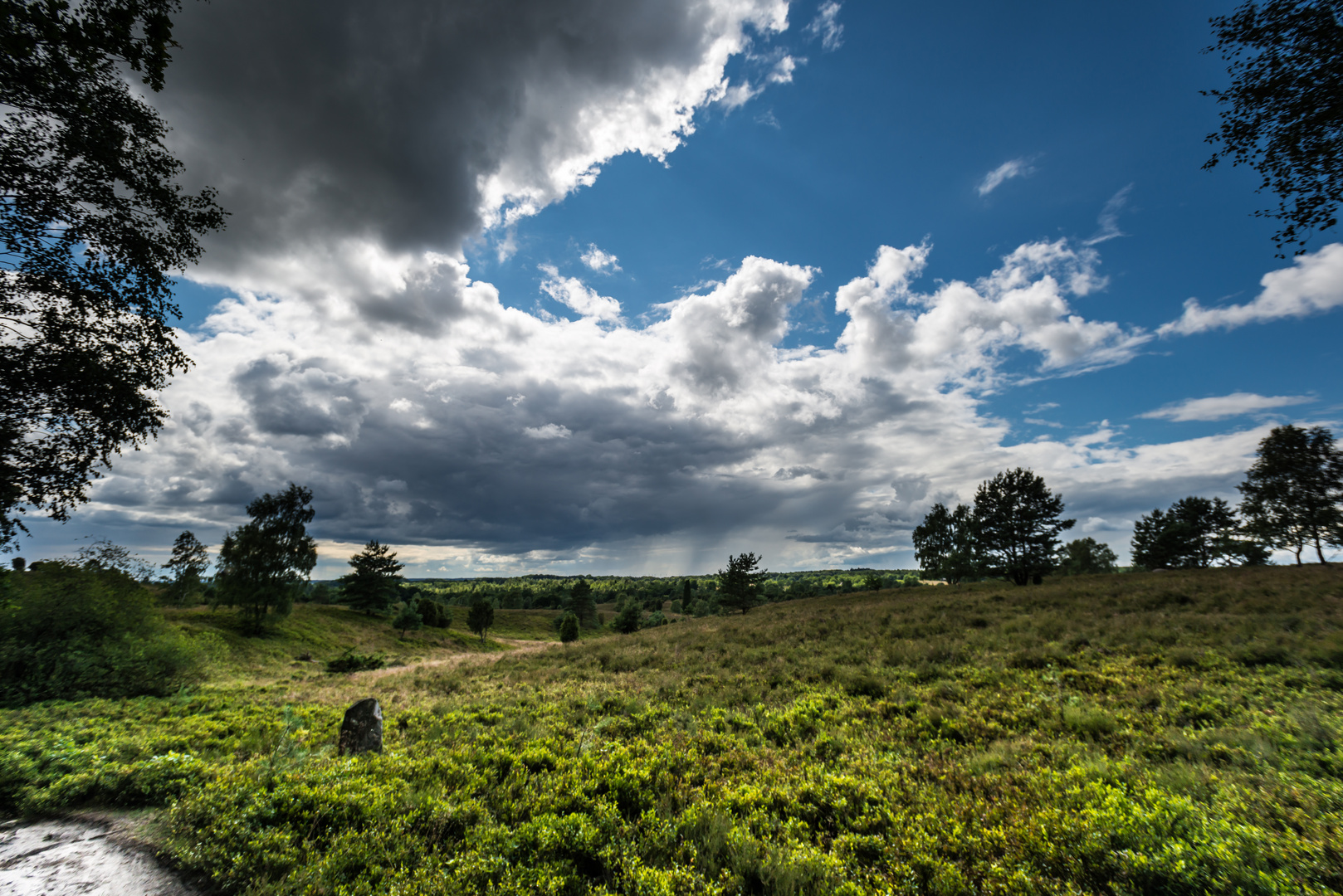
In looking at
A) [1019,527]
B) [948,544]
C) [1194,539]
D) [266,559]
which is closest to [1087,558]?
[1194,539]

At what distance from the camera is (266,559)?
43.0 metres

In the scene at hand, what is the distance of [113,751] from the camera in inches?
357

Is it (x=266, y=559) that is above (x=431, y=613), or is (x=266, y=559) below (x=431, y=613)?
above

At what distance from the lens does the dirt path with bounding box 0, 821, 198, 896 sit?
17.0 ft

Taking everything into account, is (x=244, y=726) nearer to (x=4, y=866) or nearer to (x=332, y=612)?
(x=4, y=866)

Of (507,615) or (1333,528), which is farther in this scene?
(507,615)

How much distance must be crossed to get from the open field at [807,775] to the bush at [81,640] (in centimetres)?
475

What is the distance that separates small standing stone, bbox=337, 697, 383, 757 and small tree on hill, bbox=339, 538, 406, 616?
218 ft

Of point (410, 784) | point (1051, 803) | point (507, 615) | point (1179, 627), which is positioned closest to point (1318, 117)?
point (1051, 803)

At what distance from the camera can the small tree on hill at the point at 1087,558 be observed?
231 ft

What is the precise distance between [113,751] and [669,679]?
13.8 metres

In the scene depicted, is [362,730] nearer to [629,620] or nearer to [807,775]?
[807,775]

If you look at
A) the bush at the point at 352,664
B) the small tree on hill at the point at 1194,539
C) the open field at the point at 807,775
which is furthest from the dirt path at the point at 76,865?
the small tree on hill at the point at 1194,539

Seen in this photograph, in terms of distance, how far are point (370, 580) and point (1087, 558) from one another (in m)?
114
